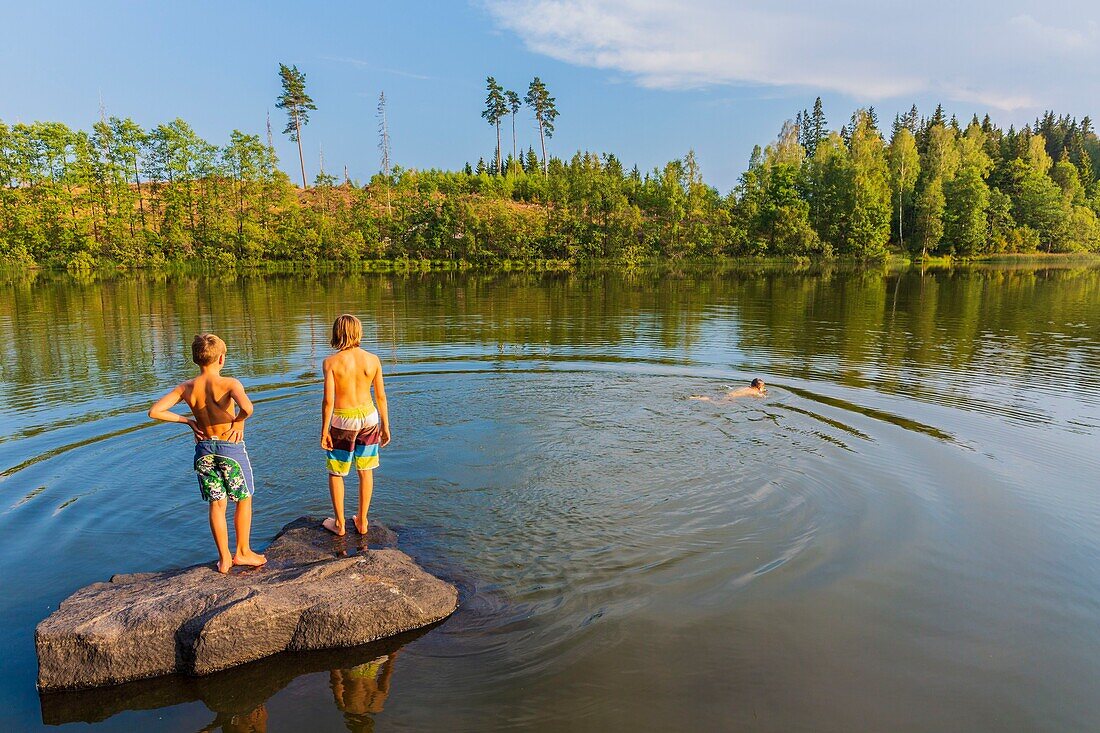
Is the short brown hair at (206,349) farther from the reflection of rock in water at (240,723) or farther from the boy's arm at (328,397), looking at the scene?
the reflection of rock in water at (240,723)

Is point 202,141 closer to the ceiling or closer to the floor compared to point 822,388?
closer to the ceiling

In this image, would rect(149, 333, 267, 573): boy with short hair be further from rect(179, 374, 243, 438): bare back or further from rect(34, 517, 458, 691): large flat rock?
rect(34, 517, 458, 691): large flat rock

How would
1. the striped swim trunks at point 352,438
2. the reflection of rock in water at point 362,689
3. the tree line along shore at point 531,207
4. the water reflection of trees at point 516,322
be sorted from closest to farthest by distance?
the reflection of rock in water at point 362,689, the striped swim trunks at point 352,438, the water reflection of trees at point 516,322, the tree line along shore at point 531,207

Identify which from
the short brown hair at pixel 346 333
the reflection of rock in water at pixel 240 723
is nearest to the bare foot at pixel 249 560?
the reflection of rock in water at pixel 240 723

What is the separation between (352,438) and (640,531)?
3097 mm

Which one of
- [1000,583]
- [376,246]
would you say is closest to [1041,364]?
[1000,583]

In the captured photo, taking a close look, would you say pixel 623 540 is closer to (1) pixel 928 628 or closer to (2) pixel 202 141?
(1) pixel 928 628

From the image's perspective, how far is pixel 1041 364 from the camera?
625 inches

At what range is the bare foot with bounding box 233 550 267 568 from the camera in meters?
5.48

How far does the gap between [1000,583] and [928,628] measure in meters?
1.26

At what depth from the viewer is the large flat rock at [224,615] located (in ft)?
14.2

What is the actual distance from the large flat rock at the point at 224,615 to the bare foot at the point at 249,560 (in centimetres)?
9

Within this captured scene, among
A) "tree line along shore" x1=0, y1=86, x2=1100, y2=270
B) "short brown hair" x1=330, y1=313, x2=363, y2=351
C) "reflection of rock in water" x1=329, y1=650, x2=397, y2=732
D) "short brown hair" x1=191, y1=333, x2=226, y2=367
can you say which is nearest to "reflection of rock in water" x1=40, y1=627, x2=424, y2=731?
"reflection of rock in water" x1=329, y1=650, x2=397, y2=732

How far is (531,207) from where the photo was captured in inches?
3570
